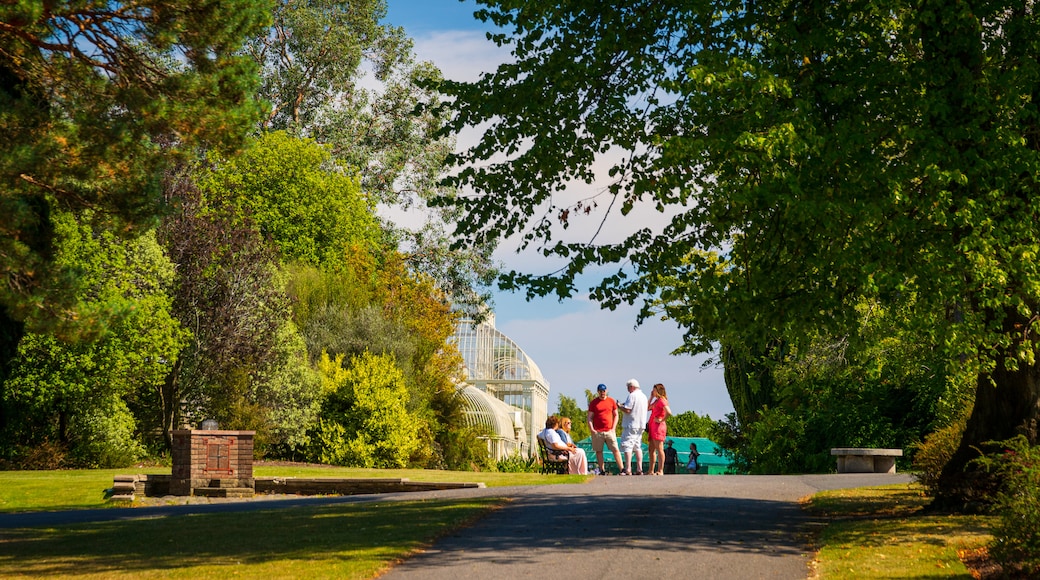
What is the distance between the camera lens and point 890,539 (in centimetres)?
1172

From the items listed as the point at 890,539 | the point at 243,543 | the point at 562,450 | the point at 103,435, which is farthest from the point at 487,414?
the point at 890,539

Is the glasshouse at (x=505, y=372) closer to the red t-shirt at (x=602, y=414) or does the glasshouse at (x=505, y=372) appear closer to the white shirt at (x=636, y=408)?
the red t-shirt at (x=602, y=414)

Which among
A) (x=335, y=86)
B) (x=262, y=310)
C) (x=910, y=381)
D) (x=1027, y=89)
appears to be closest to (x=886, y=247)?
(x=1027, y=89)

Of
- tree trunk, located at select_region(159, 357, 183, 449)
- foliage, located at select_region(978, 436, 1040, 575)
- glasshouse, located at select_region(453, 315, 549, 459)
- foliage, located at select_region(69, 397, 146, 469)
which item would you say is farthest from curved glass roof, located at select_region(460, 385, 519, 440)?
foliage, located at select_region(978, 436, 1040, 575)

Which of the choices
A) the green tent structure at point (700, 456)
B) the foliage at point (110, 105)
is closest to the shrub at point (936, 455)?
the foliage at point (110, 105)

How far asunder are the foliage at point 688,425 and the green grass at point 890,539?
3541cm

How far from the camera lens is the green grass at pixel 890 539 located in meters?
9.94

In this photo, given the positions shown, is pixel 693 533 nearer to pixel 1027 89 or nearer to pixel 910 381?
pixel 1027 89

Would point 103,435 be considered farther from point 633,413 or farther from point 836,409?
point 836,409

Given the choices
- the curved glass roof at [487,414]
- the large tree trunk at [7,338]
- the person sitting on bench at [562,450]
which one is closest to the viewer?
the large tree trunk at [7,338]

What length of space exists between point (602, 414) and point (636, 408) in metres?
0.91

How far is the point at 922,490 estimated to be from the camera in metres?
Answer: 16.9

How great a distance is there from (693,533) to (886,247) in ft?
12.6

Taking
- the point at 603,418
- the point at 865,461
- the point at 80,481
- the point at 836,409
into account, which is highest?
the point at 836,409
